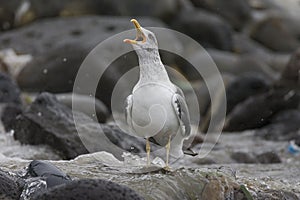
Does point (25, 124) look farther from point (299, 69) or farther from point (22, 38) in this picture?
point (22, 38)

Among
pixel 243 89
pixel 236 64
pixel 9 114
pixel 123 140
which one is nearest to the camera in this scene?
pixel 123 140

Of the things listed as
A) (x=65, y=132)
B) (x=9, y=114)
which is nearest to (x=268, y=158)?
(x=65, y=132)

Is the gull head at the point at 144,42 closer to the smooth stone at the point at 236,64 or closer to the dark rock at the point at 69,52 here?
the dark rock at the point at 69,52

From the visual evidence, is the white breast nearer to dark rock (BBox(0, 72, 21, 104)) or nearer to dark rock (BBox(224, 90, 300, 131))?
dark rock (BBox(0, 72, 21, 104))

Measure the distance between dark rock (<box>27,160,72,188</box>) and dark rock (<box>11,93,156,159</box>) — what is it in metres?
2.37

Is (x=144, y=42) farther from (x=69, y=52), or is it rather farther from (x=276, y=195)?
(x=69, y=52)

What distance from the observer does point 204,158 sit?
10.1m

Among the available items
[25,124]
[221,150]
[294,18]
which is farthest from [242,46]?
[25,124]

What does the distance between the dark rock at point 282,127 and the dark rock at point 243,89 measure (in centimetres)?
222

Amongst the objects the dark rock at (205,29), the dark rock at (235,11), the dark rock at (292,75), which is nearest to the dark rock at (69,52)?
the dark rock at (205,29)

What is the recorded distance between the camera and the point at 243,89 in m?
17.8

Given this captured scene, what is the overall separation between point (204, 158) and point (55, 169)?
412 cm

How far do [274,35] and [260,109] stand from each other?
13560 mm

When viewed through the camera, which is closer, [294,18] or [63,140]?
[63,140]
